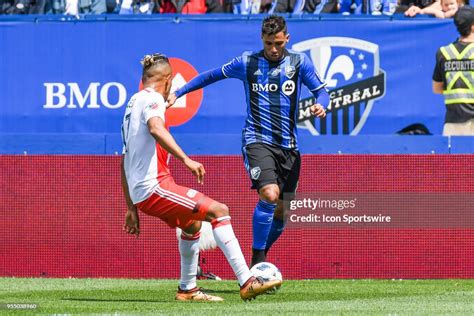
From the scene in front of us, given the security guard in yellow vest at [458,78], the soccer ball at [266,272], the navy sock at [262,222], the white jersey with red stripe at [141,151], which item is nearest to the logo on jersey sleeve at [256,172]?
the navy sock at [262,222]

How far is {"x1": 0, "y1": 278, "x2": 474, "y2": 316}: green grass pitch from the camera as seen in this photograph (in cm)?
938

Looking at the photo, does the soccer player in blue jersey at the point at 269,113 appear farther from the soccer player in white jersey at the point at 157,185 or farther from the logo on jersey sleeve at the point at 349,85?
the logo on jersey sleeve at the point at 349,85

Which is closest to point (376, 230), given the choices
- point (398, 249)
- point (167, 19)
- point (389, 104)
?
point (398, 249)

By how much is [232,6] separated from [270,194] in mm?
5481

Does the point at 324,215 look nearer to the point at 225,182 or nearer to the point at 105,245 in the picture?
the point at 225,182

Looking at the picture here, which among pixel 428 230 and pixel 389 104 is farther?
pixel 389 104

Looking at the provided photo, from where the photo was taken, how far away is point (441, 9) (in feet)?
50.0

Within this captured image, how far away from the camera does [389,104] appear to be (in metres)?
15.2

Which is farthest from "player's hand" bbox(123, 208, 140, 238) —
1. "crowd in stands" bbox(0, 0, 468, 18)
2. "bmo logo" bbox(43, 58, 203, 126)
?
"crowd in stands" bbox(0, 0, 468, 18)

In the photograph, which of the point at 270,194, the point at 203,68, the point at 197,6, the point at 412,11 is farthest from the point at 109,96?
the point at 270,194

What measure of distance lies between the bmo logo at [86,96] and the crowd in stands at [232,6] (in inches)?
35.8

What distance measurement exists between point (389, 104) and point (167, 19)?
2.86m

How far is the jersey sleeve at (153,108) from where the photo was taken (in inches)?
375

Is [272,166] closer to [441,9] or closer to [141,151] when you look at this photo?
[141,151]
